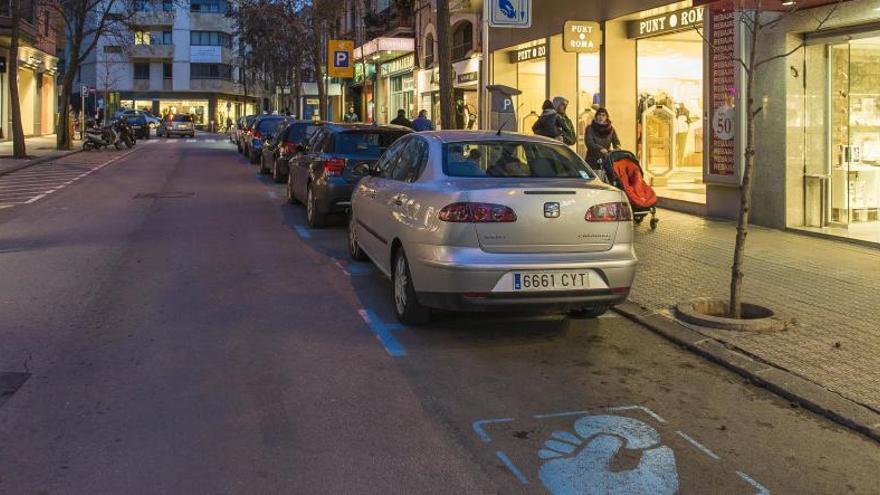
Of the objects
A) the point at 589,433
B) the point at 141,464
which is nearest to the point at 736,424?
the point at 589,433

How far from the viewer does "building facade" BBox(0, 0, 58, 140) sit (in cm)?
3678

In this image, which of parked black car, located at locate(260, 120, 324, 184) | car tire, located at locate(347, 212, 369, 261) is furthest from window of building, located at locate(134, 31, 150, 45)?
car tire, located at locate(347, 212, 369, 261)

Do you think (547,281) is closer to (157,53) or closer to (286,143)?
(286,143)

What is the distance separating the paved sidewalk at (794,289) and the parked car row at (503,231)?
123 cm

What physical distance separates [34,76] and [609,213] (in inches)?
1847

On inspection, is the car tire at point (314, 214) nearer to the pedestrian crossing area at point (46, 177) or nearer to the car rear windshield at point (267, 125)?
the pedestrian crossing area at point (46, 177)

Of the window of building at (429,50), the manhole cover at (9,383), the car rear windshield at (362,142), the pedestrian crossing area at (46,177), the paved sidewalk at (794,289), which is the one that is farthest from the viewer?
the window of building at (429,50)

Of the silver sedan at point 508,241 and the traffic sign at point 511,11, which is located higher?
the traffic sign at point 511,11

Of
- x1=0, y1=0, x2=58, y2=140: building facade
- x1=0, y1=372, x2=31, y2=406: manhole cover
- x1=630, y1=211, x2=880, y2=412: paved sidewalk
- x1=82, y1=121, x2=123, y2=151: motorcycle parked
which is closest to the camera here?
x1=0, y1=372, x2=31, y2=406: manhole cover

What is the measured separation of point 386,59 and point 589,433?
32.9 meters

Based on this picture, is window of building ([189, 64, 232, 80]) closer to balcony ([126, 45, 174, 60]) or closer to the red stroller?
balcony ([126, 45, 174, 60])

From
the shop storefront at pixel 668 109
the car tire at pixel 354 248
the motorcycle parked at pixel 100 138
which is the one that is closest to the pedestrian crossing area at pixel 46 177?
the motorcycle parked at pixel 100 138

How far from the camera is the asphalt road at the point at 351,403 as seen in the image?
392cm

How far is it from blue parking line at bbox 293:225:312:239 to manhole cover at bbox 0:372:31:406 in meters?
6.40
